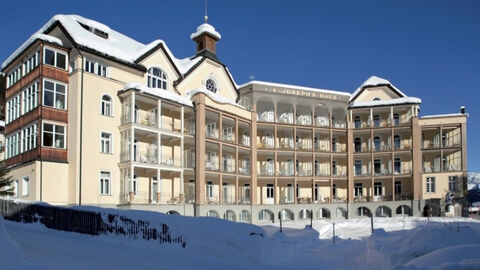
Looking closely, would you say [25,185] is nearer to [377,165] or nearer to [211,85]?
[211,85]

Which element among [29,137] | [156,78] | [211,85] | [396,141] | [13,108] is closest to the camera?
[29,137]

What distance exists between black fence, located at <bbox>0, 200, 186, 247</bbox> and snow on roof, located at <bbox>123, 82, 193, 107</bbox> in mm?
14022

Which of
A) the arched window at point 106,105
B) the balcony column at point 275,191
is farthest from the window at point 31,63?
the balcony column at point 275,191

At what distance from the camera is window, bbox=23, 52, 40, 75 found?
31.5m

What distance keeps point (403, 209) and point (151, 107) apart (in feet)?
99.3

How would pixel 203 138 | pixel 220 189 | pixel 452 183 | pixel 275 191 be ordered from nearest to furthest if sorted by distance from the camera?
pixel 203 138 → pixel 220 189 → pixel 275 191 → pixel 452 183

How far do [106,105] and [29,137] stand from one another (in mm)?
5870

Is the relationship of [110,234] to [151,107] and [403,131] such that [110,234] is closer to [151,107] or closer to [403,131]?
[151,107]

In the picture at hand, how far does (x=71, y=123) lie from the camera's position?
103 ft

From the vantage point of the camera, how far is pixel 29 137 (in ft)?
103

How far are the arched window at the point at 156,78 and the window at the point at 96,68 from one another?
14.6ft

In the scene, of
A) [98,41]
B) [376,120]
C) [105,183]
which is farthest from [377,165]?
[98,41]

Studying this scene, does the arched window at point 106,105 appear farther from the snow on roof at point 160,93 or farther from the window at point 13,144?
the window at point 13,144

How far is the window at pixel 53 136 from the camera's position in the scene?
30422 mm
